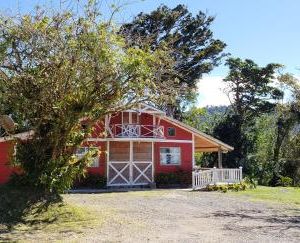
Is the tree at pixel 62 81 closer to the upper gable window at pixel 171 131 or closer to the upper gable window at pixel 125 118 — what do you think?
the upper gable window at pixel 125 118

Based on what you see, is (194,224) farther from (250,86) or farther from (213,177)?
(250,86)

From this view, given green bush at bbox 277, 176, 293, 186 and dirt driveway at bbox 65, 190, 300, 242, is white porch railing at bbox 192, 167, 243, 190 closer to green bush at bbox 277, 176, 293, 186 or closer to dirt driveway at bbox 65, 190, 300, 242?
green bush at bbox 277, 176, 293, 186

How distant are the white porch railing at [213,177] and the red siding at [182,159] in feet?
8.85

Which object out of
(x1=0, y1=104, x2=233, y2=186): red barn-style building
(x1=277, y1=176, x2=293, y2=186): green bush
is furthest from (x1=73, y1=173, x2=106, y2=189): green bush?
(x1=277, y1=176, x2=293, y2=186): green bush

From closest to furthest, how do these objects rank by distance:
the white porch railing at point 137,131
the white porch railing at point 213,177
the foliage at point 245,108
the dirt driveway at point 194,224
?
1. the dirt driveway at point 194,224
2. the white porch railing at point 213,177
3. the white porch railing at point 137,131
4. the foliage at point 245,108

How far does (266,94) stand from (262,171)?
970cm

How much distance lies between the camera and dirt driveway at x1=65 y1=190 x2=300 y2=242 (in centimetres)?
1177

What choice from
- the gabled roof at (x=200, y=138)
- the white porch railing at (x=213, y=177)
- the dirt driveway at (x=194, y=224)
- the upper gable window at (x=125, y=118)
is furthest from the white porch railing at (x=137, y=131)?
the dirt driveway at (x=194, y=224)

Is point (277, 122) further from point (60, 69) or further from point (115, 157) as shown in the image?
point (60, 69)

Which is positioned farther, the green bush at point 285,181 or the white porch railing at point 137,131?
the green bush at point 285,181

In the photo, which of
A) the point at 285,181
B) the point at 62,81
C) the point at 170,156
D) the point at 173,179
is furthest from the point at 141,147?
the point at 62,81

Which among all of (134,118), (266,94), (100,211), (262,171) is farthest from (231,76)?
(100,211)

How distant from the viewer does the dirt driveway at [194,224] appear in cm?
1177

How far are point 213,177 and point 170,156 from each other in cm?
391
